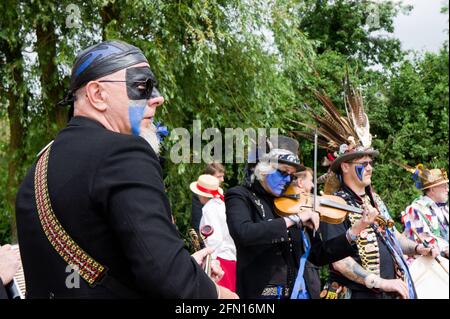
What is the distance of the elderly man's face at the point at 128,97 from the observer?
1952 mm

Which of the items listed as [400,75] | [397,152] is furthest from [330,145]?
[400,75]

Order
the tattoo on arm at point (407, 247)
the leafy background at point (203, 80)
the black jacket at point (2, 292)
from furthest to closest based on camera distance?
the leafy background at point (203, 80)
the tattoo on arm at point (407, 247)
the black jacket at point (2, 292)

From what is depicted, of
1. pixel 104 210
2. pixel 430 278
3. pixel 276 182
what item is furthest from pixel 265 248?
pixel 104 210

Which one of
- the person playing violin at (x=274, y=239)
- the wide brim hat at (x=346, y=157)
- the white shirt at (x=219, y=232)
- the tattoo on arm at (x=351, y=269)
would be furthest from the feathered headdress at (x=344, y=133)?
the white shirt at (x=219, y=232)

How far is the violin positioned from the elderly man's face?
2.28 metres

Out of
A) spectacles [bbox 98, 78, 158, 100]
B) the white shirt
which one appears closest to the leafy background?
the white shirt

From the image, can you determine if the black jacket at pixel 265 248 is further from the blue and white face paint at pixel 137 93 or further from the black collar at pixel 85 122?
the black collar at pixel 85 122

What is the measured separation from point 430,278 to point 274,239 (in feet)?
5.66

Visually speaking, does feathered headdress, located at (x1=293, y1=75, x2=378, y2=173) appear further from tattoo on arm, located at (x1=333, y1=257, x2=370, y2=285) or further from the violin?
tattoo on arm, located at (x1=333, y1=257, x2=370, y2=285)

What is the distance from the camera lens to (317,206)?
418cm

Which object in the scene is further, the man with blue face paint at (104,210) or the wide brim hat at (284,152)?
the wide brim hat at (284,152)

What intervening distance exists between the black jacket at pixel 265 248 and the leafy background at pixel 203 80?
3606 millimetres

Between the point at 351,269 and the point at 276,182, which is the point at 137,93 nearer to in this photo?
the point at 276,182
